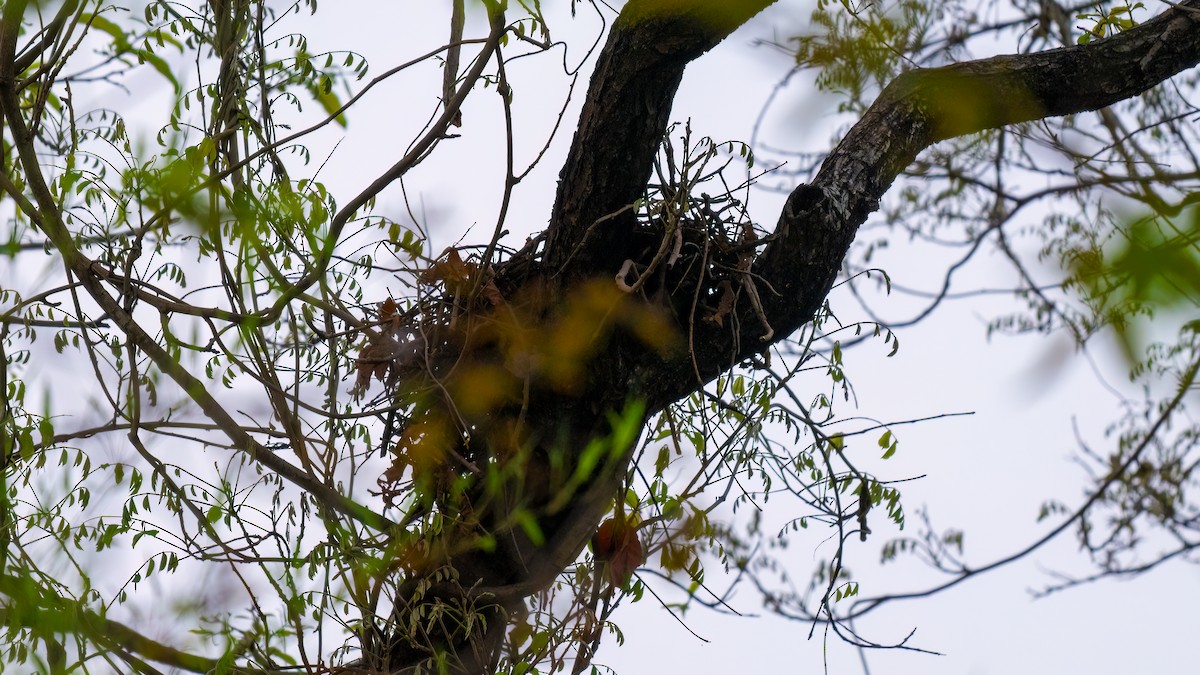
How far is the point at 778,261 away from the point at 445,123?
14.7 inches

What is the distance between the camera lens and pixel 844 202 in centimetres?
108

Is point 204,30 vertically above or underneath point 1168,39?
above

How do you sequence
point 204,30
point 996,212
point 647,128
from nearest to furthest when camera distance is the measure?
point 647,128
point 204,30
point 996,212

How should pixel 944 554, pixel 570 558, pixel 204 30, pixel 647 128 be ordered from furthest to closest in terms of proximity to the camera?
pixel 944 554
pixel 204 30
pixel 570 558
pixel 647 128

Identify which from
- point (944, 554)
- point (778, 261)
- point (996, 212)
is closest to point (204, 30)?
point (778, 261)

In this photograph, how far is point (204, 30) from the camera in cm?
124

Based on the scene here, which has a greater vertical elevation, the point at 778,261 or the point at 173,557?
the point at 778,261

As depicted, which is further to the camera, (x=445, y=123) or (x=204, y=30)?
(x=204, y=30)

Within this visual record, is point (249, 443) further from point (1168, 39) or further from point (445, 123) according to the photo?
point (1168, 39)

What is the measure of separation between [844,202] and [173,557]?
81 centimetres

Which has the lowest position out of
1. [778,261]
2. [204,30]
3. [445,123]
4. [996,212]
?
[778,261]

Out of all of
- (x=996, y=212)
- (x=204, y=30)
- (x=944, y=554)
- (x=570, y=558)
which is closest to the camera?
(x=570, y=558)

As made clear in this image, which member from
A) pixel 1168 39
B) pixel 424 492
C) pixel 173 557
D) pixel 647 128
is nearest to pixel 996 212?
pixel 1168 39

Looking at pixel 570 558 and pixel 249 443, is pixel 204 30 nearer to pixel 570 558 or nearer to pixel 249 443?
pixel 249 443
